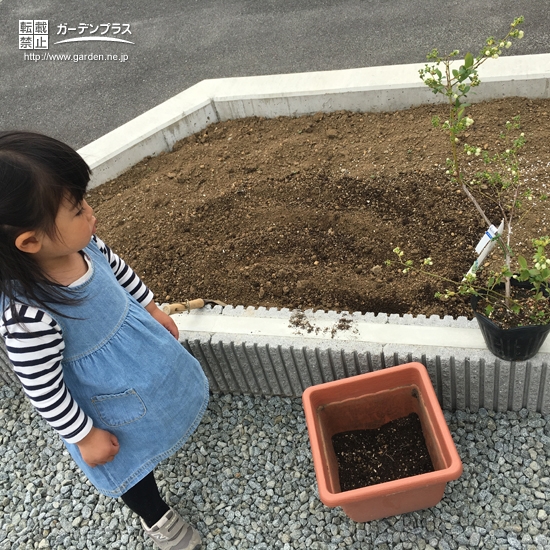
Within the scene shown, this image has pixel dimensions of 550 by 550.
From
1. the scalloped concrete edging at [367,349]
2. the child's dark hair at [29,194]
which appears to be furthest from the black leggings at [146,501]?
the child's dark hair at [29,194]

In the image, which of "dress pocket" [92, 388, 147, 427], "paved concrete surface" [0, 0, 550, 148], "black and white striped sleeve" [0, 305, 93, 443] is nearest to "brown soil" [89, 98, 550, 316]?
"dress pocket" [92, 388, 147, 427]

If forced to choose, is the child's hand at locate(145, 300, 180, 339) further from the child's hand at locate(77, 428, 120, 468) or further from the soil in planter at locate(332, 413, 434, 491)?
the soil in planter at locate(332, 413, 434, 491)

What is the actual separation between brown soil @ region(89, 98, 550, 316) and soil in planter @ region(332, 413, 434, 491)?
1.64 ft

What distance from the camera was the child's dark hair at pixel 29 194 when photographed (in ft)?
4.47

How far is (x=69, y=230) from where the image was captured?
1490mm

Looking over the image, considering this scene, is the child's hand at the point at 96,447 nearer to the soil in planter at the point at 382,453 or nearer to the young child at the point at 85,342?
the young child at the point at 85,342

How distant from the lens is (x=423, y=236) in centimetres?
264

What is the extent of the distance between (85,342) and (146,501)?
28.7 inches

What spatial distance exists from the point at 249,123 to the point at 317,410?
6.63 ft

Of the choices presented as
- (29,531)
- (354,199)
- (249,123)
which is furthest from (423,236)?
(29,531)

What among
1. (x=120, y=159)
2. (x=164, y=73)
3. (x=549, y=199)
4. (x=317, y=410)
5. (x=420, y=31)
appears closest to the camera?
(x=317, y=410)

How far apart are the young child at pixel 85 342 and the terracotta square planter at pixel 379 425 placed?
46 cm

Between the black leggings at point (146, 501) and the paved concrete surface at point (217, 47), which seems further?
the paved concrete surface at point (217, 47)

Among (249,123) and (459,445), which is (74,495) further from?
(249,123)
